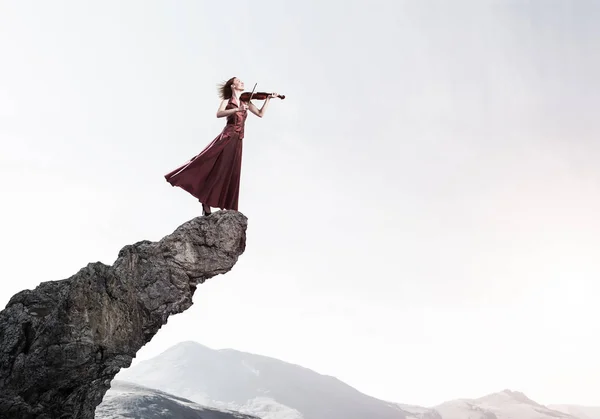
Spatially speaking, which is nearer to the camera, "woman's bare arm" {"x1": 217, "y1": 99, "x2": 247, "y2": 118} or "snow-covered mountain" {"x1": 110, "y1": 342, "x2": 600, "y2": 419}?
"woman's bare arm" {"x1": 217, "y1": 99, "x2": 247, "y2": 118}

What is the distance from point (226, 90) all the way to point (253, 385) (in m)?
108

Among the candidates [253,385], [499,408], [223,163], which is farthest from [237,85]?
[499,408]

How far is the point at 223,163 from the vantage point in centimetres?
924

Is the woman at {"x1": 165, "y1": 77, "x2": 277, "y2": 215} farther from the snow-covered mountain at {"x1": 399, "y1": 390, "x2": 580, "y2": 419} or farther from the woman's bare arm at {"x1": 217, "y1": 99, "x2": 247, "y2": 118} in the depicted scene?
the snow-covered mountain at {"x1": 399, "y1": 390, "x2": 580, "y2": 419}

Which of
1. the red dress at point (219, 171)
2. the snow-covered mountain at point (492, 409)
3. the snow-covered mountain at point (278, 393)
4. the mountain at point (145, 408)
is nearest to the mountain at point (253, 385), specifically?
the snow-covered mountain at point (278, 393)

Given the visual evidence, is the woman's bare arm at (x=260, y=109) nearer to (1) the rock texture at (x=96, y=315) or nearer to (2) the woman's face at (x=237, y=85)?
(2) the woman's face at (x=237, y=85)

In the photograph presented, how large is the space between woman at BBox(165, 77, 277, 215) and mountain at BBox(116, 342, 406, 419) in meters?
81.8

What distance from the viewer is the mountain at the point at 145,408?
37.2 m

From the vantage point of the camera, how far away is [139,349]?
28.3 feet

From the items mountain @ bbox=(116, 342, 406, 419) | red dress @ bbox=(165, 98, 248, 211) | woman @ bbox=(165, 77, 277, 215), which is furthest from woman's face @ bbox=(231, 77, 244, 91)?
mountain @ bbox=(116, 342, 406, 419)

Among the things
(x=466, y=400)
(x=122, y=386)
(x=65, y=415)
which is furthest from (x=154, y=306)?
(x=466, y=400)

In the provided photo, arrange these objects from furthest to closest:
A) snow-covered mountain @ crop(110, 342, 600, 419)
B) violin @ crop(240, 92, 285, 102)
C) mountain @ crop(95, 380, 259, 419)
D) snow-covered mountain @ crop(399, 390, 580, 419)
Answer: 1. snow-covered mountain @ crop(110, 342, 600, 419)
2. snow-covered mountain @ crop(399, 390, 580, 419)
3. mountain @ crop(95, 380, 259, 419)
4. violin @ crop(240, 92, 285, 102)

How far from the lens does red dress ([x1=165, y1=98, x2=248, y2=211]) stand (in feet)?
29.2

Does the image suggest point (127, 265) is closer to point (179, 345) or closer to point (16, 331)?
point (16, 331)
